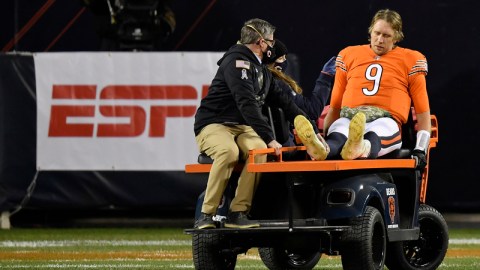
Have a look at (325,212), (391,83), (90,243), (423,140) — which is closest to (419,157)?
(423,140)

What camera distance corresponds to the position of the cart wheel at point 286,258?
27.5ft

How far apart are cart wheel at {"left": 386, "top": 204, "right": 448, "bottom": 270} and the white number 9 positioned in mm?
862

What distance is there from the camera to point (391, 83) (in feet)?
26.2

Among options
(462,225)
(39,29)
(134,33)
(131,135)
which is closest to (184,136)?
(131,135)

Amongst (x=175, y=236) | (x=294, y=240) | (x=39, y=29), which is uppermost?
(x=39, y=29)

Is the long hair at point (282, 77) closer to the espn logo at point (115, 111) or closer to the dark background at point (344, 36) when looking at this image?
the espn logo at point (115, 111)

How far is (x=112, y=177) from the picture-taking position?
12922mm

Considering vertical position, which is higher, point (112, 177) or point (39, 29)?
point (39, 29)

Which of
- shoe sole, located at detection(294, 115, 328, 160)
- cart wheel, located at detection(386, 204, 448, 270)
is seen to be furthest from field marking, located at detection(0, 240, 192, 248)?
shoe sole, located at detection(294, 115, 328, 160)

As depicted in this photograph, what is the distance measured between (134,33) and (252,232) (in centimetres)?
665

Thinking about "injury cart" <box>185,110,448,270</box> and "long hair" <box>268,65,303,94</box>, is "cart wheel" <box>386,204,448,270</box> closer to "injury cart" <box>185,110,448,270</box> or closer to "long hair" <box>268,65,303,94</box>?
"injury cart" <box>185,110,448,270</box>

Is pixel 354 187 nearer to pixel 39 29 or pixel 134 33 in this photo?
pixel 134 33

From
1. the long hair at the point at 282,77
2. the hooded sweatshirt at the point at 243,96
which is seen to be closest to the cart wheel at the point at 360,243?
the hooded sweatshirt at the point at 243,96

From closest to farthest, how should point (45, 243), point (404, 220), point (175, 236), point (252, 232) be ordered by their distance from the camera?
point (252, 232), point (404, 220), point (45, 243), point (175, 236)
